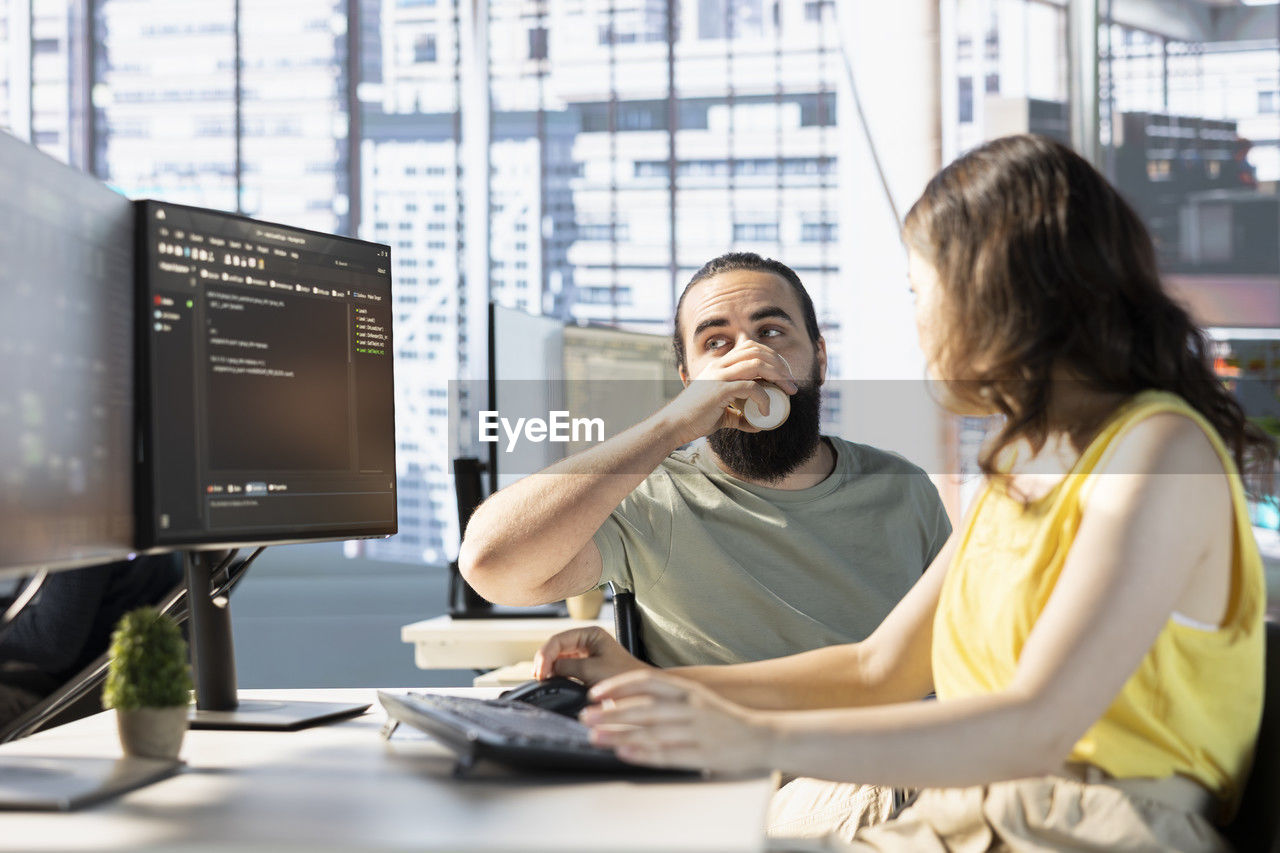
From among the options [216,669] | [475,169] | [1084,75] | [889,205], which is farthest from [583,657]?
[1084,75]

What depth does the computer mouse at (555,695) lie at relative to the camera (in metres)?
1.29

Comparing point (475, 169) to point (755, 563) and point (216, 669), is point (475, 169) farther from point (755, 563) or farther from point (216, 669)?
point (216, 669)

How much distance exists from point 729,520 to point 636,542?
165 mm

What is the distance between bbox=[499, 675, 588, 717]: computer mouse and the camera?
1289 mm

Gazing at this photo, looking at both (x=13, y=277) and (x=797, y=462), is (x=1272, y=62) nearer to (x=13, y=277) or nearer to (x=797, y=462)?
(x=797, y=462)

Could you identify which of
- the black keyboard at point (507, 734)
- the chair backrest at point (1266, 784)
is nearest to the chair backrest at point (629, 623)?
the black keyboard at point (507, 734)

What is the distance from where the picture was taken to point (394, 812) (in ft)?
3.14

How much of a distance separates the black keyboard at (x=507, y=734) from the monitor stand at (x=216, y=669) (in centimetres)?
29

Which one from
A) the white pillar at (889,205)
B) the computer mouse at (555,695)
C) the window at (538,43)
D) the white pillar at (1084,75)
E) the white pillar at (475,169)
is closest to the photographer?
the computer mouse at (555,695)

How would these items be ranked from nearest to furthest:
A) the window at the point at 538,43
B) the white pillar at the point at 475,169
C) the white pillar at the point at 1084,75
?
the white pillar at the point at 1084,75
the white pillar at the point at 475,169
the window at the point at 538,43

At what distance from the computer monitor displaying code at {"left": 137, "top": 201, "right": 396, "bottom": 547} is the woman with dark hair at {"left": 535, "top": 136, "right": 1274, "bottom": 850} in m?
0.61

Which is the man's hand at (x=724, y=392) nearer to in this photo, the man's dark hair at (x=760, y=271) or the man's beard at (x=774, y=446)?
the man's beard at (x=774, y=446)

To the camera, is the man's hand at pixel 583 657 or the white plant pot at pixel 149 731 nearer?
the white plant pot at pixel 149 731

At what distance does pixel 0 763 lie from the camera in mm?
1165
